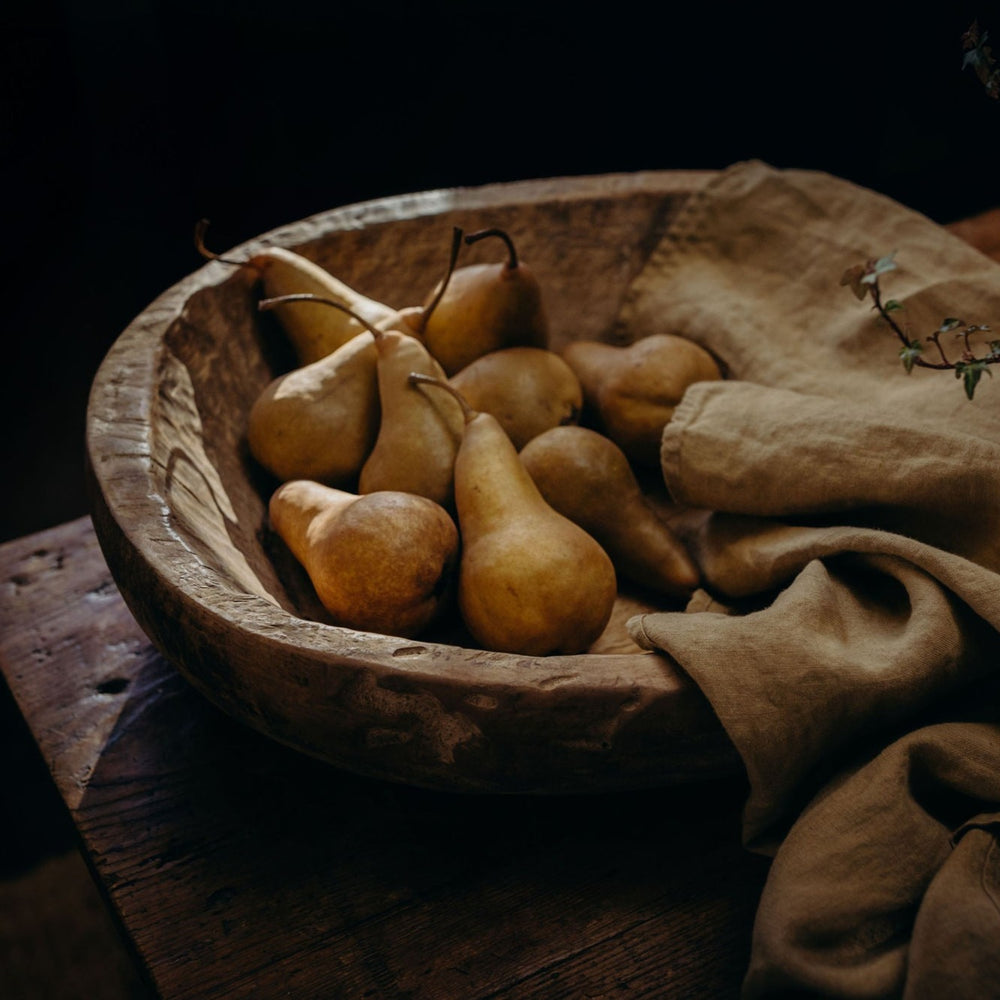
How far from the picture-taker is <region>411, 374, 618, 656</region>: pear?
0.84m

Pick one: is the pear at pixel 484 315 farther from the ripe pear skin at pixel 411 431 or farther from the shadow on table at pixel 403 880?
the shadow on table at pixel 403 880

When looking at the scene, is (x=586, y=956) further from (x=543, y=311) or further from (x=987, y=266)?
(x=987, y=266)

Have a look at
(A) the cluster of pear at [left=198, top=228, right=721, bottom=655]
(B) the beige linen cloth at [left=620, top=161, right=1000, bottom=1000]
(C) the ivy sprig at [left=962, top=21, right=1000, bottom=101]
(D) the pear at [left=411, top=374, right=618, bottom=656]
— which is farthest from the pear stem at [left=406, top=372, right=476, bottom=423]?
(C) the ivy sprig at [left=962, top=21, right=1000, bottom=101]

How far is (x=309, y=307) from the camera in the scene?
121cm

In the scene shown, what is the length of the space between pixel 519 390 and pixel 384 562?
0.35 meters

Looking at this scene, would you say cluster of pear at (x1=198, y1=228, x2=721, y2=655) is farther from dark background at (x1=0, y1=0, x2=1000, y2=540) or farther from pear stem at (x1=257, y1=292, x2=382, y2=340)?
dark background at (x1=0, y1=0, x2=1000, y2=540)

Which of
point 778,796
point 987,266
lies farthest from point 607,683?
point 987,266

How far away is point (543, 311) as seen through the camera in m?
1.20

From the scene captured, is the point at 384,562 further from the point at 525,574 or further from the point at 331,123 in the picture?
the point at 331,123

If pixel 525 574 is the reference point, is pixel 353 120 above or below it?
above

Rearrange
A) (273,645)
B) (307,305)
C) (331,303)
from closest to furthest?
(273,645), (331,303), (307,305)

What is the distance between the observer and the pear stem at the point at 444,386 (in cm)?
103

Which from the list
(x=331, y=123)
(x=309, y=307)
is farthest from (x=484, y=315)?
(x=331, y=123)

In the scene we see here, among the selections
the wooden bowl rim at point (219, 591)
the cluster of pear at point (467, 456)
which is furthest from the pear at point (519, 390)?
the wooden bowl rim at point (219, 591)
